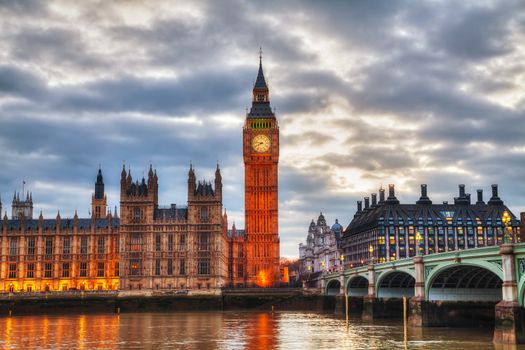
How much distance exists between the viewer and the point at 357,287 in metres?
125

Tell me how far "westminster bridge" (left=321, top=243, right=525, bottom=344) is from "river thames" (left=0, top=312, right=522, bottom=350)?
337 centimetres

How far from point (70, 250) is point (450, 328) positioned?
105m

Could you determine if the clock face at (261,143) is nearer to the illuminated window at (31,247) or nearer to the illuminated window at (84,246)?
the illuminated window at (84,246)

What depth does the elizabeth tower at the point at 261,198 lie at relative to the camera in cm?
17538

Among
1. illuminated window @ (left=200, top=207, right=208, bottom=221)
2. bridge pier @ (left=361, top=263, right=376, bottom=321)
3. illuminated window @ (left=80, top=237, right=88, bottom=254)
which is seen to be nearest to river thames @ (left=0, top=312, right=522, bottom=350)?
bridge pier @ (left=361, top=263, right=376, bottom=321)

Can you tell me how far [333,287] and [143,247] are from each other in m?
41.6

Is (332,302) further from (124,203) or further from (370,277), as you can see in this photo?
(124,203)

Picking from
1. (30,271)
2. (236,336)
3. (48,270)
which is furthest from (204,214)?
(236,336)

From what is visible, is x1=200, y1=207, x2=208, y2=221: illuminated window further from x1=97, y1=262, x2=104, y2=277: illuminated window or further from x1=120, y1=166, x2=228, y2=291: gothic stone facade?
x1=97, y1=262, x2=104, y2=277: illuminated window

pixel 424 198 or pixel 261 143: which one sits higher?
pixel 261 143

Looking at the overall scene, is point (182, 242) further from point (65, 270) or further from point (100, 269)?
point (65, 270)

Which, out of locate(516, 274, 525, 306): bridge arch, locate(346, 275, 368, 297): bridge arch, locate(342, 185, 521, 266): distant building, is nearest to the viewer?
locate(516, 274, 525, 306): bridge arch

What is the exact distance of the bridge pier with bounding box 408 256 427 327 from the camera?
77.1 m

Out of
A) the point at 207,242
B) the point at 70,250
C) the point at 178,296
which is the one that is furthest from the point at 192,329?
the point at 70,250
